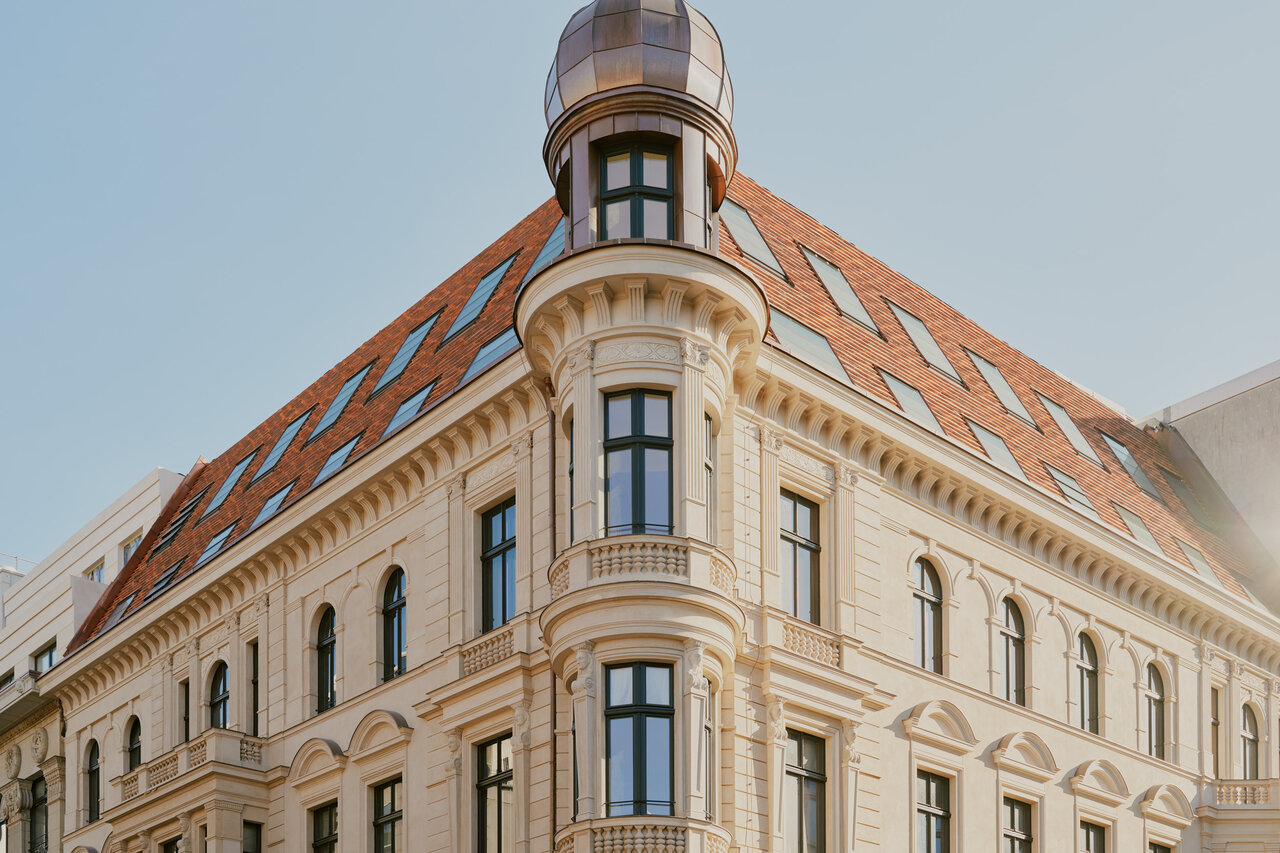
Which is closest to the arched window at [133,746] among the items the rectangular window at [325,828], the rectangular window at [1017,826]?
the rectangular window at [325,828]

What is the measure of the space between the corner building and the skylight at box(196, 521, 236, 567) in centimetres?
23

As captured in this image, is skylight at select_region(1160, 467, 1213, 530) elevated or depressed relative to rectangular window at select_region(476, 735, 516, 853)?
elevated

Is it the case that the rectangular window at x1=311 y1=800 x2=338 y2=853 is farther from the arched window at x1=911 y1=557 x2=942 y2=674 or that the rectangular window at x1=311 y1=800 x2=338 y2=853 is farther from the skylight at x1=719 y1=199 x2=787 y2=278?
the skylight at x1=719 y1=199 x2=787 y2=278

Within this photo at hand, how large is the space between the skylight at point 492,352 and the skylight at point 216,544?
867 centimetres

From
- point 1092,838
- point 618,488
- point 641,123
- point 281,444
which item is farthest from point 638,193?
point 281,444

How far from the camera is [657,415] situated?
26.4 m

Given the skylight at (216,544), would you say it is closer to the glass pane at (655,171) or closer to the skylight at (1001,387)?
the glass pane at (655,171)

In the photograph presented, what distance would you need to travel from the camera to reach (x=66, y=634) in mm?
45531

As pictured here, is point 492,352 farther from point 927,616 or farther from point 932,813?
point 932,813

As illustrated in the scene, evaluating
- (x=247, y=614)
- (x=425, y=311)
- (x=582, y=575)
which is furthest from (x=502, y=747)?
(x=425, y=311)

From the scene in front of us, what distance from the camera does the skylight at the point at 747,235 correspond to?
32250 millimetres

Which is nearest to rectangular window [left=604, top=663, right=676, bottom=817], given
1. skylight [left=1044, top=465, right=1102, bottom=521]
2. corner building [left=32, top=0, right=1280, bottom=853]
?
corner building [left=32, top=0, right=1280, bottom=853]

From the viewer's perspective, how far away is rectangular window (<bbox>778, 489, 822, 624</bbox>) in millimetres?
28297

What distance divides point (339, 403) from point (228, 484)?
535cm
